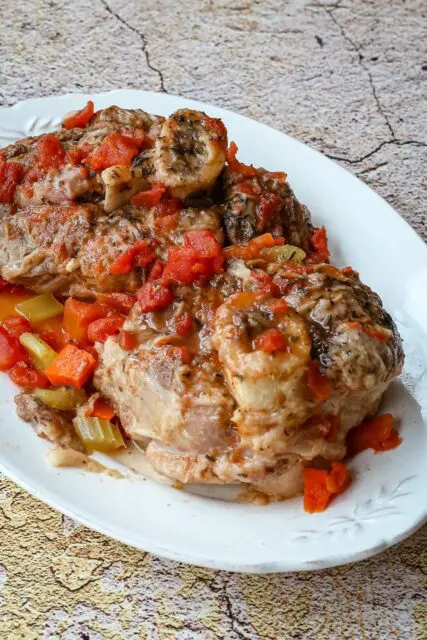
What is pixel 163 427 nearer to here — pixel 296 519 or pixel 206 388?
pixel 206 388

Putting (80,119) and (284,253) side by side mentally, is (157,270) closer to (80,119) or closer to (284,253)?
(284,253)

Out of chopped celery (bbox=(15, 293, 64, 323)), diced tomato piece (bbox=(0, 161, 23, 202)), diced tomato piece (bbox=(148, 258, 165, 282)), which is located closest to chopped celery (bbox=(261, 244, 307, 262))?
diced tomato piece (bbox=(148, 258, 165, 282))

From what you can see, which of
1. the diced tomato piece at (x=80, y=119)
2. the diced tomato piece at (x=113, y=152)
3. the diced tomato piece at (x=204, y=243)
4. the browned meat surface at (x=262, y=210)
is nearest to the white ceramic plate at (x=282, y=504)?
the browned meat surface at (x=262, y=210)

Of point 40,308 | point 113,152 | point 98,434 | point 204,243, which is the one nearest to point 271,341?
point 204,243

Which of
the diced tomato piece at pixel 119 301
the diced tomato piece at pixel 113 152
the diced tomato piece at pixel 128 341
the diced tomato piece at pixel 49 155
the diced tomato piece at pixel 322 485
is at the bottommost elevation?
the diced tomato piece at pixel 322 485

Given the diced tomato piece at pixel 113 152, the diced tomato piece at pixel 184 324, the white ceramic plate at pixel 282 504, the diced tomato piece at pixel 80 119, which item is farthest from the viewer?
the diced tomato piece at pixel 80 119

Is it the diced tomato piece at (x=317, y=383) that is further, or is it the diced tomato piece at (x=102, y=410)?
the diced tomato piece at (x=102, y=410)

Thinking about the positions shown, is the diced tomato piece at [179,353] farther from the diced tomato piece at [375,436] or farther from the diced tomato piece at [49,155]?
the diced tomato piece at [49,155]

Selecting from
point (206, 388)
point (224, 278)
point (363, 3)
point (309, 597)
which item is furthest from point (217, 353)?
point (363, 3)
